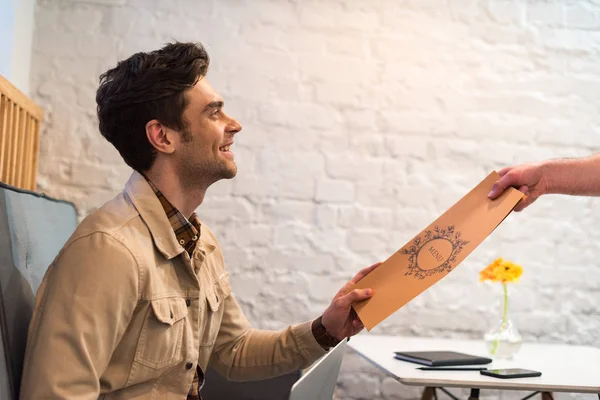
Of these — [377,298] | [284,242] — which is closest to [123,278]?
[377,298]

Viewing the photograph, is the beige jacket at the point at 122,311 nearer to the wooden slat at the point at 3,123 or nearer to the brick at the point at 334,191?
the wooden slat at the point at 3,123

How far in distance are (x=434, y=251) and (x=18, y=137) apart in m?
1.67

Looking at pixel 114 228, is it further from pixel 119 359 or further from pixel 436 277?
pixel 436 277

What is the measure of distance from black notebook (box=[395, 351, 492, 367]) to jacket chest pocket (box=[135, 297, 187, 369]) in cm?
90

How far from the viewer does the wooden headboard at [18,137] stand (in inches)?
81.4

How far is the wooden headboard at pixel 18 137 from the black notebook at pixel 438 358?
4.66 ft

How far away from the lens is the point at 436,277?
4.57 feet

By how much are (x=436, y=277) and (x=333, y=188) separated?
143cm

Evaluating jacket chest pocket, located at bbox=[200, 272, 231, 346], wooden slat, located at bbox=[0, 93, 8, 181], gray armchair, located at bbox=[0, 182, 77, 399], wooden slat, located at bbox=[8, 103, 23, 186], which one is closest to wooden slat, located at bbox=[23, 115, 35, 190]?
wooden slat, located at bbox=[8, 103, 23, 186]

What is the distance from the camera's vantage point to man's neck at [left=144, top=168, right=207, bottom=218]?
158cm

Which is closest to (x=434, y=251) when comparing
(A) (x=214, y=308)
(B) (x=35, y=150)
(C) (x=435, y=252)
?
(C) (x=435, y=252)

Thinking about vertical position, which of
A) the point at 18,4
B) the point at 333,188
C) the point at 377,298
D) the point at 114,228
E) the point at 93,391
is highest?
the point at 18,4

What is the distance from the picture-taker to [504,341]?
7.30 ft

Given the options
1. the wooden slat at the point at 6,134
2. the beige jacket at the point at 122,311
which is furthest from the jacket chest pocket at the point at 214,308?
the wooden slat at the point at 6,134
